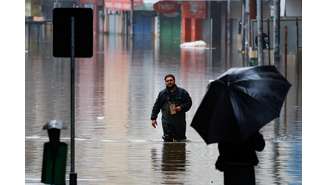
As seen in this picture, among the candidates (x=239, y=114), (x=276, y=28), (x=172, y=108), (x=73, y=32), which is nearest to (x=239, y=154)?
(x=239, y=114)

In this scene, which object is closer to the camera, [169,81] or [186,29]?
[169,81]

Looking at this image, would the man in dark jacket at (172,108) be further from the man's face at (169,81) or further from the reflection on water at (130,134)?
the reflection on water at (130,134)

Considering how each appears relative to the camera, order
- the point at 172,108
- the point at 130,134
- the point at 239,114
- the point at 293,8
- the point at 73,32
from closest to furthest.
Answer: the point at 239,114, the point at 73,32, the point at 172,108, the point at 130,134, the point at 293,8

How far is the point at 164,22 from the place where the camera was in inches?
4547

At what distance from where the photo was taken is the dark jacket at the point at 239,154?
11.3 m

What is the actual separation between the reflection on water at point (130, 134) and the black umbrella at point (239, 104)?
2.96 metres

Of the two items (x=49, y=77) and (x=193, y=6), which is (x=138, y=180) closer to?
(x=49, y=77)

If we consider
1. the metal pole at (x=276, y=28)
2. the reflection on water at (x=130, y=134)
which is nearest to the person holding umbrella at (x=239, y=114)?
the reflection on water at (x=130, y=134)

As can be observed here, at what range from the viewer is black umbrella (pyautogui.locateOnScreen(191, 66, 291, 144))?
11.6 meters

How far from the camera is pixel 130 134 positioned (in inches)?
860

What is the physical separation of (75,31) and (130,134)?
835cm

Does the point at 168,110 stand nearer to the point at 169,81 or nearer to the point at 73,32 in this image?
the point at 169,81

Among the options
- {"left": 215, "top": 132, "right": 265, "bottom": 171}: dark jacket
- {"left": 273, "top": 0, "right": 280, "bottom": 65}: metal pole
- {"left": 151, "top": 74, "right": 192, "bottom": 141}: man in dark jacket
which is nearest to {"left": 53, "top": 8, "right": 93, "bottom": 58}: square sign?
{"left": 215, "top": 132, "right": 265, "bottom": 171}: dark jacket
